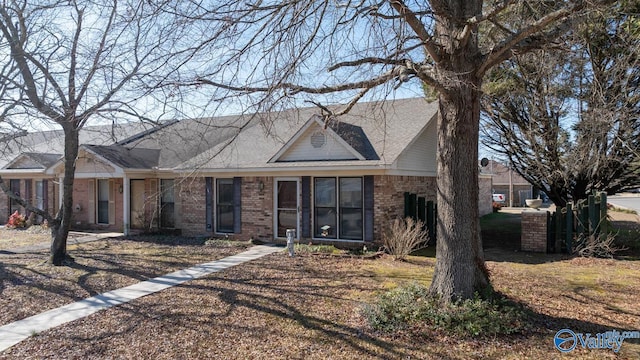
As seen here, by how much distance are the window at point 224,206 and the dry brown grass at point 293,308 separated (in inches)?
141

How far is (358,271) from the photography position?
377 inches

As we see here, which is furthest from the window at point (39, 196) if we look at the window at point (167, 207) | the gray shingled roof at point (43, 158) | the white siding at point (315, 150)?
the white siding at point (315, 150)

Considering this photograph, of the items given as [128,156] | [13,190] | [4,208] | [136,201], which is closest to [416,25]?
[128,156]

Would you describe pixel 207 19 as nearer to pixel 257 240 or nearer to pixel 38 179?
pixel 257 240

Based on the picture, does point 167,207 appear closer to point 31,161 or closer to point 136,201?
point 136,201

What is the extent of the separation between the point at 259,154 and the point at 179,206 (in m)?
4.43

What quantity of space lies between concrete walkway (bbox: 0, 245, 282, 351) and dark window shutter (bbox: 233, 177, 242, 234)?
11.6ft

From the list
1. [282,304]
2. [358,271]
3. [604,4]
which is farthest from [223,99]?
[604,4]

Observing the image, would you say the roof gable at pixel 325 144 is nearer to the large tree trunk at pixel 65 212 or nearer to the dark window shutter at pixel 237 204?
the dark window shutter at pixel 237 204

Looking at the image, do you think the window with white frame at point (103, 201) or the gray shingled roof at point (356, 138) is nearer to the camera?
the gray shingled roof at point (356, 138)

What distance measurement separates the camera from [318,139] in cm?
1312

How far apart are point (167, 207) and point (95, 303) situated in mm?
9809

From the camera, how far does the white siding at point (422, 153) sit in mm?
12785

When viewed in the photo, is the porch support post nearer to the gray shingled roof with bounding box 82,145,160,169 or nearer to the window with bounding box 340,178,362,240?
the gray shingled roof with bounding box 82,145,160,169
